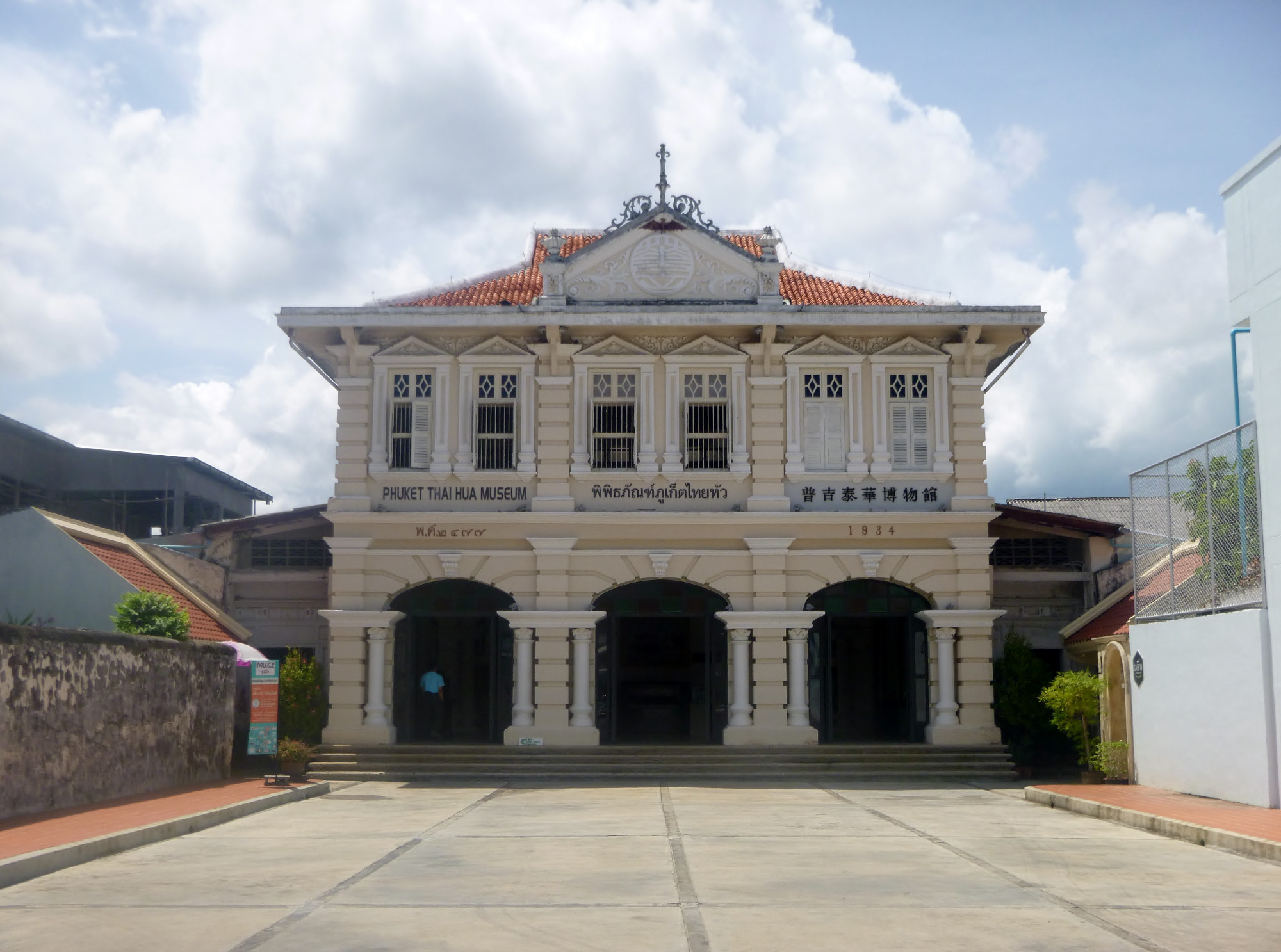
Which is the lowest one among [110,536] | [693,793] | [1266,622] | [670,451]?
[693,793]

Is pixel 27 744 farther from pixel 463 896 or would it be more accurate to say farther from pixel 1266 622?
pixel 1266 622

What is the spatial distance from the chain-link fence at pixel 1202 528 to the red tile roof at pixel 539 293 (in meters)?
5.99

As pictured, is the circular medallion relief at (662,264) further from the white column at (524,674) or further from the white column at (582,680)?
A: the white column at (524,674)

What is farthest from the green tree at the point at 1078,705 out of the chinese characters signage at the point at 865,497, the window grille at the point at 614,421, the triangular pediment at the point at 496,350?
the triangular pediment at the point at 496,350

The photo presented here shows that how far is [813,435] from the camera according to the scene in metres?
21.8

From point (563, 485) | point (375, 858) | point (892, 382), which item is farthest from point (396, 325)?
point (375, 858)

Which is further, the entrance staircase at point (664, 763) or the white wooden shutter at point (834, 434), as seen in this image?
the white wooden shutter at point (834, 434)

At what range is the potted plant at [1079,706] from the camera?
62.7 ft

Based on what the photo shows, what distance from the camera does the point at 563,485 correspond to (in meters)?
21.5

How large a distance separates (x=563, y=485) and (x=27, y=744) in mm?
10148

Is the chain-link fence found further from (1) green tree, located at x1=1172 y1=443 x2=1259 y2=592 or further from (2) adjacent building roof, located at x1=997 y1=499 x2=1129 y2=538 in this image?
(2) adjacent building roof, located at x1=997 y1=499 x2=1129 y2=538

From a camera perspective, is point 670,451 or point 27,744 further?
point 670,451

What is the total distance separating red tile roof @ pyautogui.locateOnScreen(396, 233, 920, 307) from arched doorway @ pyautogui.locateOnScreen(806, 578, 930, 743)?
5066 millimetres

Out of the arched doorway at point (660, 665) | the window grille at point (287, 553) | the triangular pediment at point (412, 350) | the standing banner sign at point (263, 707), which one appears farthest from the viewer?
the window grille at point (287, 553)
